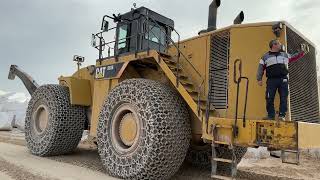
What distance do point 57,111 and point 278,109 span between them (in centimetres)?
480

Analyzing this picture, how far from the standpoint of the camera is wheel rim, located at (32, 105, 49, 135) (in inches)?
340

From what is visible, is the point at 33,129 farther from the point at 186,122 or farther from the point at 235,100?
the point at 235,100

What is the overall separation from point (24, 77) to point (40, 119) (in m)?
2.81

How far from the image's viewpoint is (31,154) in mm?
8555

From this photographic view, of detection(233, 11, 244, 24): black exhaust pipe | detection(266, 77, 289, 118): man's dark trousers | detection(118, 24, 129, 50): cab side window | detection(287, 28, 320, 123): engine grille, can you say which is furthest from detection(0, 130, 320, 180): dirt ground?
detection(233, 11, 244, 24): black exhaust pipe

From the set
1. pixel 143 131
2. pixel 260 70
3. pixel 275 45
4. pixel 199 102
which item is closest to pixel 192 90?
pixel 199 102

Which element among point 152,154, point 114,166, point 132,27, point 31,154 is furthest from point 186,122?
point 31,154

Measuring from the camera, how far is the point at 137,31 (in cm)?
741

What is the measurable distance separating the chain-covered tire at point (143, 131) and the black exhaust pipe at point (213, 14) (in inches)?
56.6

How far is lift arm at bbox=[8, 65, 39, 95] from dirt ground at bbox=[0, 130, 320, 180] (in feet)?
7.58

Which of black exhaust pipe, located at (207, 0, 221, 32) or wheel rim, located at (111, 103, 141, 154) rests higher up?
black exhaust pipe, located at (207, 0, 221, 32)

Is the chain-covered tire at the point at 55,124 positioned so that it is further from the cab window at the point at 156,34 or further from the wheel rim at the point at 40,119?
the cab window at the point at 156,34

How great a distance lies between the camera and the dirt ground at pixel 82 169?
235 inches

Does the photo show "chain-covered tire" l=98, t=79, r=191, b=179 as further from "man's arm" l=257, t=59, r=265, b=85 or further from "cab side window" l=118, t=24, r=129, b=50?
"cab side window" l=118, t=24, r=129, b=50
